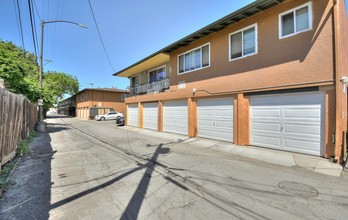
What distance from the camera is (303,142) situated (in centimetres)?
732

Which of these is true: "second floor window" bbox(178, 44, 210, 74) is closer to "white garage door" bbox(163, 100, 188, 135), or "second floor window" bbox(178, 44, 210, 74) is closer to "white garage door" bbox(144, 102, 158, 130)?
"white garage door" bbox(163, 100, 188, 135)

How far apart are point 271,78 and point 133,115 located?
48.7ft

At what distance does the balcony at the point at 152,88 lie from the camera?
15380 mm

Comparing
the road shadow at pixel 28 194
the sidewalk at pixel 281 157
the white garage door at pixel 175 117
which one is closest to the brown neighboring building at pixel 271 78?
the white garage door at pixel 175 117

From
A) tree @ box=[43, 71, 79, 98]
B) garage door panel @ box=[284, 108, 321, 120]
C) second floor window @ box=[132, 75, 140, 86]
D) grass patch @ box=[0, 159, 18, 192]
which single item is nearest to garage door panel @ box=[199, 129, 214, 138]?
garage door panel @ box=[284, 108, 321, 120]

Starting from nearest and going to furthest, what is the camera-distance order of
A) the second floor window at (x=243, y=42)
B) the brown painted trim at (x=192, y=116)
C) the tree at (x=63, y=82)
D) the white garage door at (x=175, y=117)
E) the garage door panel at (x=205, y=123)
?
the second floor window at (x=243, y=42) < the garage door panel at (x=205, y=123) < the brown painted trim at (x=192, y=116) < the white garage door at (x=175, y=117) < the tree at (x=63, y=82)

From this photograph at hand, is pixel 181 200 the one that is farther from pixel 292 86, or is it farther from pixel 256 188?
pixel 292 86

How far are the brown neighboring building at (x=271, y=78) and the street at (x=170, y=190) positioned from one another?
7.08ft

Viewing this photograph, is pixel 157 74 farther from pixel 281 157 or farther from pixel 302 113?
pixel 281 157

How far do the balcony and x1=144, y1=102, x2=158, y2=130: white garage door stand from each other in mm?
1254

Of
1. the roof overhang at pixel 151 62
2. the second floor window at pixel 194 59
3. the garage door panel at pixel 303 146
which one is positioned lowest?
the garage door panel at pixel 303 146

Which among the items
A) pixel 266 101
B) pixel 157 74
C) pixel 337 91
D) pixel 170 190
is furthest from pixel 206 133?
pixel 157 74

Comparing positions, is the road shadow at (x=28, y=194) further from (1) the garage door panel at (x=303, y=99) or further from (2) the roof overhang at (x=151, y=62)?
(2) the roof overhang at (x=151, y=62)

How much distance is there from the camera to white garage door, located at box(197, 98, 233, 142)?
9.95 metres
